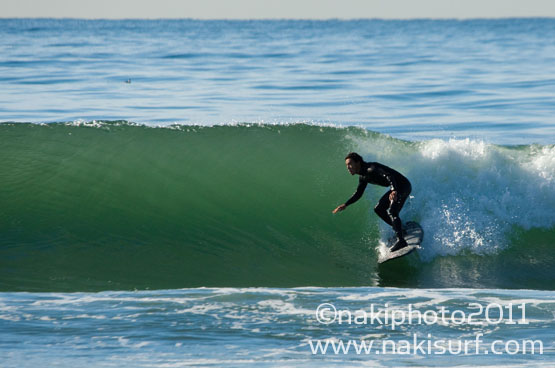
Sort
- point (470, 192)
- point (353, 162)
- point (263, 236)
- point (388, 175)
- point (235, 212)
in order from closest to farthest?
1. point (353, 162)
2. point (388, 175)
3. point (263, 236)
4. point (470, 192)
5. point (235, 212)

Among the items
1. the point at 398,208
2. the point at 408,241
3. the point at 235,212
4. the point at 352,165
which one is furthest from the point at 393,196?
the point at 235,212

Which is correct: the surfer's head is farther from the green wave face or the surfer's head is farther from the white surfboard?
the green wave face

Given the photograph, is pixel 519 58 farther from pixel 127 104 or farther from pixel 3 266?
pixel 3 266

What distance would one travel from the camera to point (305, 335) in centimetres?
602

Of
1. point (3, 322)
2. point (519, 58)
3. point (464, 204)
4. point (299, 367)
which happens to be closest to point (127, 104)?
point (464, 204)

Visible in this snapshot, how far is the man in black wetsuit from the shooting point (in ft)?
25.0

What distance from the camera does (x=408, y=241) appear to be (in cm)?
809

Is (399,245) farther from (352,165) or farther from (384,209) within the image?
(352,165)

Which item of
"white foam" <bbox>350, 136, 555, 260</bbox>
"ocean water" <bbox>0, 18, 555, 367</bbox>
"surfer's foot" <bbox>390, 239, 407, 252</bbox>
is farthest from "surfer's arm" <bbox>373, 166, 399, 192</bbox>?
"white foam" <bbox>350, 136, 555, 260</bbox>

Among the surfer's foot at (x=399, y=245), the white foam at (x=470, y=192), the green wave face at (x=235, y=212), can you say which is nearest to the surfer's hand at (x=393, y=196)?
the surfer's foot at (x=399, y=245)

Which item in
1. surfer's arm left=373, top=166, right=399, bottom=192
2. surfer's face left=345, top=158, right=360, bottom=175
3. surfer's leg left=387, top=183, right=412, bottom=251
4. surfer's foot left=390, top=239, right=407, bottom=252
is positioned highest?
surfer's face left=345, top=158, right=360, bottom=175

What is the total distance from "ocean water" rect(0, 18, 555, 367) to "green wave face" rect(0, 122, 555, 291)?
1.2 inches

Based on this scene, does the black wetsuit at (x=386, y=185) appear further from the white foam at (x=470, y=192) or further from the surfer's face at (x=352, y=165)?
the white foam at (x=470, y=192)

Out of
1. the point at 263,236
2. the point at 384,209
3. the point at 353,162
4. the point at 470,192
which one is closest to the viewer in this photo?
the point at 353,162
